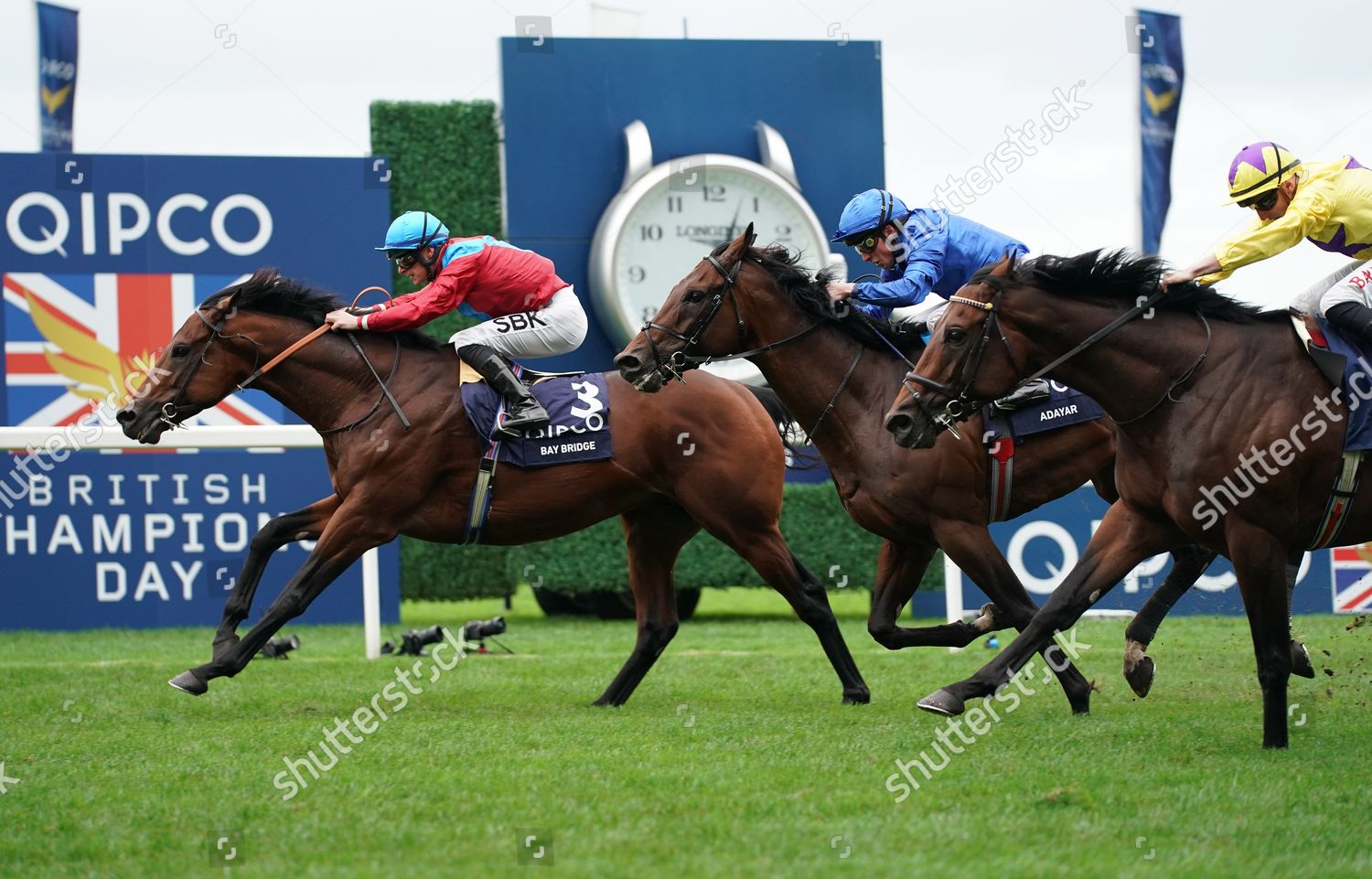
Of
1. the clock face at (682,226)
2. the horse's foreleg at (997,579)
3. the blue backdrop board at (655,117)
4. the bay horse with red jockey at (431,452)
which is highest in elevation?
the blue backdrop board at (655,117)

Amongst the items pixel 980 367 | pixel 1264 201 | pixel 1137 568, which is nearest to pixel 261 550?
pixel 980 367

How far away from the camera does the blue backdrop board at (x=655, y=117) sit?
1159 cm

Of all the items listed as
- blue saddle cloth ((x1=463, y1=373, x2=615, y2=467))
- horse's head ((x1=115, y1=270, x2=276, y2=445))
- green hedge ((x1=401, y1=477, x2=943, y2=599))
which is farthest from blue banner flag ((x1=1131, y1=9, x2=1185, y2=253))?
horse's head ((x1=115, y1=270, x2=276, y2=445))

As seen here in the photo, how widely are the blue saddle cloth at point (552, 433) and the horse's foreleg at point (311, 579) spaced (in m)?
0.60

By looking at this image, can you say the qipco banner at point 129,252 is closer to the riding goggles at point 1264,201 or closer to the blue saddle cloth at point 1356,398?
the riding goggles at point 1264,201

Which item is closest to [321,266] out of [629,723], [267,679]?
[267,679]

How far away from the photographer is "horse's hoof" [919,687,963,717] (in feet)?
17.2

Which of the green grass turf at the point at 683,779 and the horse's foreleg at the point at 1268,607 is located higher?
the horse's foreleg at the point at 1268,607

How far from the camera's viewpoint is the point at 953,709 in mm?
5262

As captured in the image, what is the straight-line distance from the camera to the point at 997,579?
5930mm

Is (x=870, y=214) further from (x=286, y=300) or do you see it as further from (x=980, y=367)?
(x=286, y=300)

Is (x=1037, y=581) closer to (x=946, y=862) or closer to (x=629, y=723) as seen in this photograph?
(x=629, y=723)

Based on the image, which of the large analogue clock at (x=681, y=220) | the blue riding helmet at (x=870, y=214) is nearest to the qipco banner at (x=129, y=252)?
the large analogue clock at (x=681, y=220)

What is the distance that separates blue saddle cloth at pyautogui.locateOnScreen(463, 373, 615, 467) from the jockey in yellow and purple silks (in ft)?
8.21
